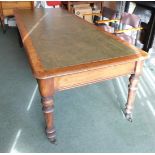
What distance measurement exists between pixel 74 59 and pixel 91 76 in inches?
6.4

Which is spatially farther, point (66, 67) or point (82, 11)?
point (82, 11)

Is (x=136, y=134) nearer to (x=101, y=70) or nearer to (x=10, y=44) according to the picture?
(x=101, y=70)

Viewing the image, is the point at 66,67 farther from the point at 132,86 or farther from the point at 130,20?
the point at 130,20

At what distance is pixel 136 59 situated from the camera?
132 cm

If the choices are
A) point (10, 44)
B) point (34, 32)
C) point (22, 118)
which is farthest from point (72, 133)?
point (10, 44)

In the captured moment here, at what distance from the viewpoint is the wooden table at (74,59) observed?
119 centimetres

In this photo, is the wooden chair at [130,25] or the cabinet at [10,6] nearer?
the wooden chair at [130,25]

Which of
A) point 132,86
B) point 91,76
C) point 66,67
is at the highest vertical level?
point 66,67

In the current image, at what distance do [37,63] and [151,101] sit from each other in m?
1.28

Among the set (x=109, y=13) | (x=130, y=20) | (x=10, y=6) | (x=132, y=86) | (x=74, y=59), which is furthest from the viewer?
(x=10, y=6)

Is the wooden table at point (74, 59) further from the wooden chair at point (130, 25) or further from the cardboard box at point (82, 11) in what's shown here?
the cardboard box at point (82, 11)

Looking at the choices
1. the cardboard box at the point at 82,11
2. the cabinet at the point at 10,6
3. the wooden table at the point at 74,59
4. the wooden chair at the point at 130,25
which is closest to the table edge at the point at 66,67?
the wooden table at the point at 74,59

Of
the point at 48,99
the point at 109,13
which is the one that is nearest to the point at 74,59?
the point at 48,99

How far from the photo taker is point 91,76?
1.30m
